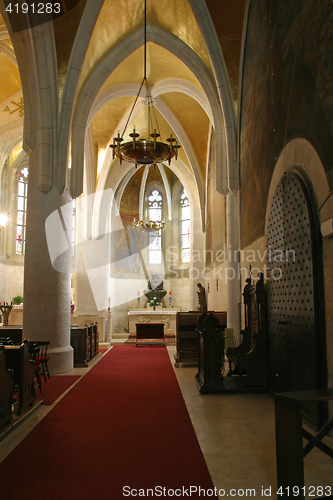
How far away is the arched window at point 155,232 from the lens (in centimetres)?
2268

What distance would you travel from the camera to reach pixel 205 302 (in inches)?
568

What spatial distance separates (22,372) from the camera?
4832mm

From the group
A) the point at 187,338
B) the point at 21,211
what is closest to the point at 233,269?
the point at 187,338

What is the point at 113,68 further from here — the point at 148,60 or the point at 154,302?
the point at 154,302

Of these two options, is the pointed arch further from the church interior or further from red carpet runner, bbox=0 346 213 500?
red carpet runner, bbox=0 346 213 500

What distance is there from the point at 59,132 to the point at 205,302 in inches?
320

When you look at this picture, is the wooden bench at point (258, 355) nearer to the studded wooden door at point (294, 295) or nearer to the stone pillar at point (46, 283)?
the studded wooden door at point (294, 295)

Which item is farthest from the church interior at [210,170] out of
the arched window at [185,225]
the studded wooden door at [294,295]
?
the arched window at [185,225]

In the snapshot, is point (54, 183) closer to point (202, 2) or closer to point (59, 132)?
point (59, 132)

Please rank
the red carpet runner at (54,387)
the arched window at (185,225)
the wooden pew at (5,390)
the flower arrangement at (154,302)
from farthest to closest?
the arched window at (185,225) → the flower arrangement at (154,302) → the red carpet runner at (54,387) → the wooden pew at (5,390)

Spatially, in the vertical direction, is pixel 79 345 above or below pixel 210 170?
below

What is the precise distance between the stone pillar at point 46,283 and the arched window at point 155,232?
14.1 m

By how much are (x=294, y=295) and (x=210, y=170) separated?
1037cm

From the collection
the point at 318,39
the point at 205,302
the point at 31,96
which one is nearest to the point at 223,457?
Result: the point at 318,39
